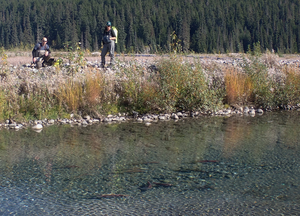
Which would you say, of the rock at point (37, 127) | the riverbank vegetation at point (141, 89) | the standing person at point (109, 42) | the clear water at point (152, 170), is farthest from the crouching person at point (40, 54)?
the clear water at point (152, 170)

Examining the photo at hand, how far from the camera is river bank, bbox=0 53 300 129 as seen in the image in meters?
13.4

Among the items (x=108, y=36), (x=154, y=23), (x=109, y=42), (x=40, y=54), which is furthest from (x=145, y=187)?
(x=154, y=23)

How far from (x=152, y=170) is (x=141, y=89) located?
6.35 meters

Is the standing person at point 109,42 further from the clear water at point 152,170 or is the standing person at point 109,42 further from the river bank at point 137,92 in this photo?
the clear water at point 152,170

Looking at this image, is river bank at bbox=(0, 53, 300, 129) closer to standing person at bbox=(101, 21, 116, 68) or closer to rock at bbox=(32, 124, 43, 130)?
rock at bbox=(32, 124, 43, 130)

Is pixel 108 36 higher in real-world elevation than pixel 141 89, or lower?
higher

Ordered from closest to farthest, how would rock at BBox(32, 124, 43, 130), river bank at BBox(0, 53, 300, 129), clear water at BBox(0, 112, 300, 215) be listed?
clear water at BBox(0, 112, 300, 215) → rock at BBox(32, 124, 43, 130) → river bank at BBox(0, 53, 300, 129)

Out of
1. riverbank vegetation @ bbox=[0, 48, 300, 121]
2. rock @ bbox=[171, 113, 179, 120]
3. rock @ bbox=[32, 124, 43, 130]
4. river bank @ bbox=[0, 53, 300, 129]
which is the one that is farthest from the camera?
rock @ bbox=[171, 113, 179, 120]

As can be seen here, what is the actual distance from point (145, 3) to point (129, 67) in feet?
105

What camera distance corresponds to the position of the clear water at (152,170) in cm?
666

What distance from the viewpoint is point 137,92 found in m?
14.3

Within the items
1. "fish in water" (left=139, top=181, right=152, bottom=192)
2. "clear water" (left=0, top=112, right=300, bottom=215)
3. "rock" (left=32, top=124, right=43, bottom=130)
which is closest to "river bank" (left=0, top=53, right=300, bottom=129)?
"rock" (left=32, top=124, right=43, bottom=130)

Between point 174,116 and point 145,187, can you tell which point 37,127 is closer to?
point 174,116

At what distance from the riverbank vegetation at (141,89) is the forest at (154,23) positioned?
22132 millimetres
